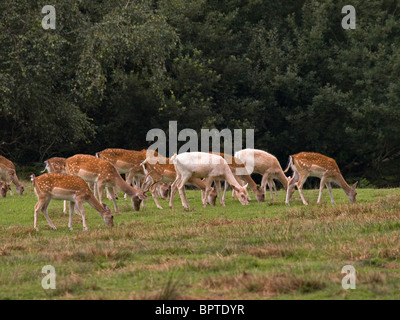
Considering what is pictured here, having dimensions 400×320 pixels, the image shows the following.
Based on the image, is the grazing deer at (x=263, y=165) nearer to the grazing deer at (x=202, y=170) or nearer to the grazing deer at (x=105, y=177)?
the grazing deer at (x=202, y=170)

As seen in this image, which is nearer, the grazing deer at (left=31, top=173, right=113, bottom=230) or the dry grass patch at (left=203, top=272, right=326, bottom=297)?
the dry grass patch at (left=203, top=272, right=326, bottom=297)

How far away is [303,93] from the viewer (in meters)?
32.4

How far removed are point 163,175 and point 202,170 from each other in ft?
4.09

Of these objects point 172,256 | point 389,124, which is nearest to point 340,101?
point 389,124

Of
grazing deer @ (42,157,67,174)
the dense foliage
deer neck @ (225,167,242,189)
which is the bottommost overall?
deer neck @ (225,167,242,189)

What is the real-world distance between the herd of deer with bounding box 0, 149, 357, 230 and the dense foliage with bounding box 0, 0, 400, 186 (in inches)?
196

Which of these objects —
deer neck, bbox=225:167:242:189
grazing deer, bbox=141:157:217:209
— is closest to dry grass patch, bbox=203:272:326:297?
deer neck, bbox=225:167:242:189

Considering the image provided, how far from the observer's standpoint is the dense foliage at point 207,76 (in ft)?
78.4

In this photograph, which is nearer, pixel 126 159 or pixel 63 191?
pixel 63 191

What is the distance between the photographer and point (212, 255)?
974cm

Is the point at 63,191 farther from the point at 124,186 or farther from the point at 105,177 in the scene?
the point at 124,186

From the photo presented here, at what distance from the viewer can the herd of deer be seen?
520 inches

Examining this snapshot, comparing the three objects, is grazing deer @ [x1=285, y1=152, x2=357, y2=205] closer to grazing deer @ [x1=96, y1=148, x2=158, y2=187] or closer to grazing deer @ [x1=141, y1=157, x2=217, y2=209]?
grazing deer @ [x1=141, y1=157, x2=217, y2=209]

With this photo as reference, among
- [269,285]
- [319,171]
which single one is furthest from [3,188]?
[269,285]
